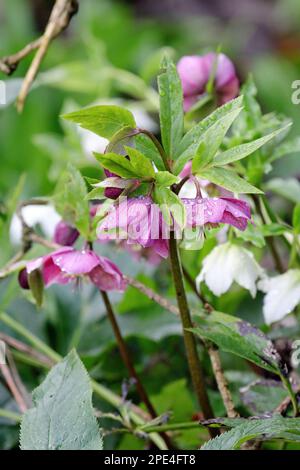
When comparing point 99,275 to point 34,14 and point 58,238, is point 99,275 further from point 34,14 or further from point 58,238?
point 34,14

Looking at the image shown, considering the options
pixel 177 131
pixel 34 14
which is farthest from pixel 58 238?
pixel 34 14

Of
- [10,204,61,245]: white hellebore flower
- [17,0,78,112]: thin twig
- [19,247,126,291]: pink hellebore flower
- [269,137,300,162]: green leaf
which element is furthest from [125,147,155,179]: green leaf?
[10,204,61,245]: white hellebore flower

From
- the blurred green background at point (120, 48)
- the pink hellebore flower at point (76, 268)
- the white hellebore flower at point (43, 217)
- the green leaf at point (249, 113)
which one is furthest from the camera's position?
the blurred green background at point (120, 48)

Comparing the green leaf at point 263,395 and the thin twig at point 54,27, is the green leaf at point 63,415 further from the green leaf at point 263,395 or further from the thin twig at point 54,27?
the thin twig at point 54,27

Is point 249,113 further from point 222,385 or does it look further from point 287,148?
point 222,385

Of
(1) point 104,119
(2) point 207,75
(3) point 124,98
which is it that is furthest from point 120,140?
(3) point 124,98

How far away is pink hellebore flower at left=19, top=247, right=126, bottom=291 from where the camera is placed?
2.14ft

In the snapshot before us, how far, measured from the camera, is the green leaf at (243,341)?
637 mm

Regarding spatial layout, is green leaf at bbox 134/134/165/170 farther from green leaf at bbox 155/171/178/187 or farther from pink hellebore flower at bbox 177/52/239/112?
pink hellebore flower at bbox 177/52/239/112

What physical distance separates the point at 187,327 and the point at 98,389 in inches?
8.7

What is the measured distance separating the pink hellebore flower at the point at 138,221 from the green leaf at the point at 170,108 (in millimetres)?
67

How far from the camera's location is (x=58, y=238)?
2.55ft

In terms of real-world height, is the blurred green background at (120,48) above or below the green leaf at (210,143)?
above

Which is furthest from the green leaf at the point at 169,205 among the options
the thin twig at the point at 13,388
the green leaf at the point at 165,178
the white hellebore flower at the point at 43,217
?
the white hellebore flower at the point at 43,217
